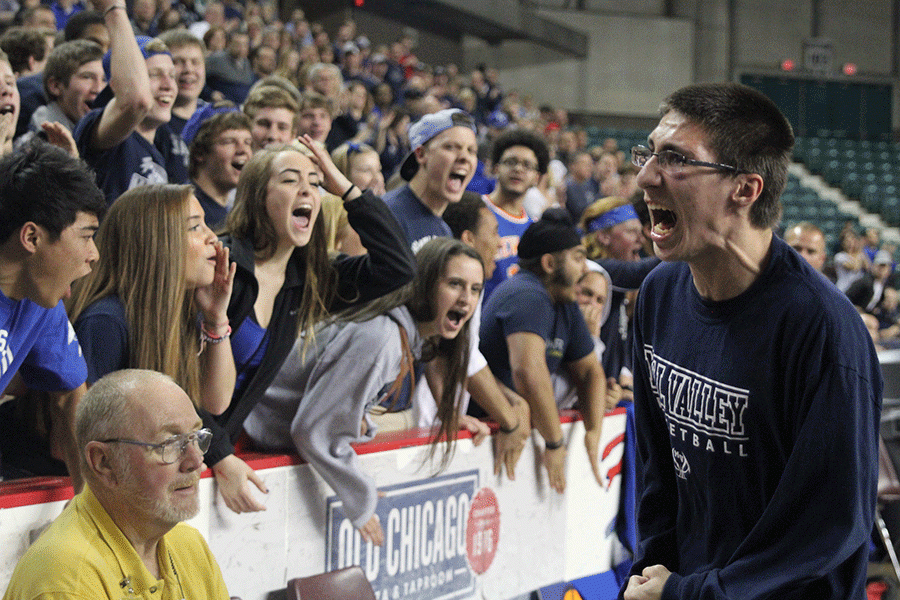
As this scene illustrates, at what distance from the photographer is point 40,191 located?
2.59 metres

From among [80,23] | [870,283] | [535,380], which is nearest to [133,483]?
[535,380]

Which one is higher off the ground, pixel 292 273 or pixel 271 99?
pixel 271 99

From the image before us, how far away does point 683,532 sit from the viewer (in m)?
2.12

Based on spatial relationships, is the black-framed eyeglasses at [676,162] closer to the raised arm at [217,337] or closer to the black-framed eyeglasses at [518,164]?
the raised arm at [217,337]

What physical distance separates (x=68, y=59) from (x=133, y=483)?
2703mm

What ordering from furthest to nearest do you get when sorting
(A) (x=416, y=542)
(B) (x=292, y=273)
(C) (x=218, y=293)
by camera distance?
(A) (x=416, y=542) → (B) (x=292, y=273) → (C) (x=218, y=293)

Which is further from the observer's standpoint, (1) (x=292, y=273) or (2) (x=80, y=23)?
(2) (x=80, y=23)

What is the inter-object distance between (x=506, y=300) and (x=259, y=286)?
1.52 meters

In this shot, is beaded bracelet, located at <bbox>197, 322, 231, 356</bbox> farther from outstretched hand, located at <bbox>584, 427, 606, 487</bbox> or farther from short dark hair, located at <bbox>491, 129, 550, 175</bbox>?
short dark hair, located at <bbox>491, 129, 550, 175</bbox>

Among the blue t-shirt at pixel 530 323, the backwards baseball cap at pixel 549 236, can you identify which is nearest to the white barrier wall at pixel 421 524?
the blue t-shirt at pixel 530 323

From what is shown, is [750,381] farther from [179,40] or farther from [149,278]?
[179,40]

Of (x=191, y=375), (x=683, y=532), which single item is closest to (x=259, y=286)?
(x=191, y=375)

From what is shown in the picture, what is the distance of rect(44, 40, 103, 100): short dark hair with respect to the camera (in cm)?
436

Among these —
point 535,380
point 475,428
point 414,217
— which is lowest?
point 475,428
